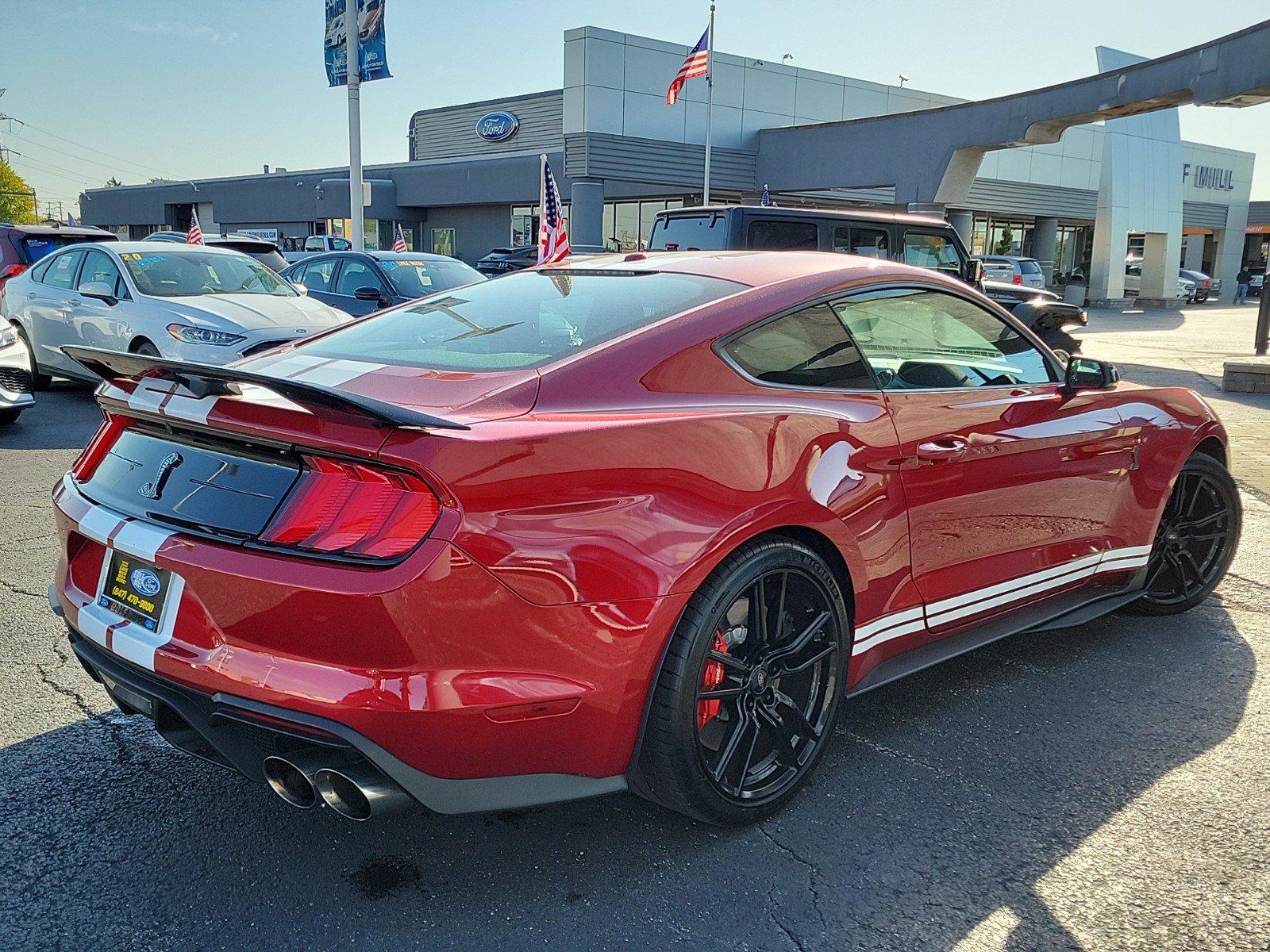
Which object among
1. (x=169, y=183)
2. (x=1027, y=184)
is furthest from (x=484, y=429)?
(x=169, y=183)

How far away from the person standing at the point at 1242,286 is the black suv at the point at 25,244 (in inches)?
1753

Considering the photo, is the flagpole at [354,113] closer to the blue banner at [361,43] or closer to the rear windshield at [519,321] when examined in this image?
the blue banner at [361,43]

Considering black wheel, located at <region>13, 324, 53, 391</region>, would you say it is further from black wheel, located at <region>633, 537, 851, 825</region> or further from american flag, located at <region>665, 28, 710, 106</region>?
american flag, located at <region>665, 28, 710, 106</region>

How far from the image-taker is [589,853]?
107 inches

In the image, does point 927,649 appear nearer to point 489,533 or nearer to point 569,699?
point 569,699

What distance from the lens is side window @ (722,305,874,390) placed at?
2912mm

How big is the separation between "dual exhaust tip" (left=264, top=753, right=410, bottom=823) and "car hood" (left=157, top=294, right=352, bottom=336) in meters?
6.95

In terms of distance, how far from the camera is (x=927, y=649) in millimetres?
3359

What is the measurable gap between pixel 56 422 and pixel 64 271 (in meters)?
2.17

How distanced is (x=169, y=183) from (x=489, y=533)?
61360mm

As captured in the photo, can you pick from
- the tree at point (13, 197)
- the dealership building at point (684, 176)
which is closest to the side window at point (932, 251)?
the dealership building at point (684, 176)

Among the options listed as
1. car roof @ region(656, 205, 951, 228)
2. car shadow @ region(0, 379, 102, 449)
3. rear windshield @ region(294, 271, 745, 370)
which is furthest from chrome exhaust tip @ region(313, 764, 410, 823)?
car roof @ region(656, 205, 951, 228)

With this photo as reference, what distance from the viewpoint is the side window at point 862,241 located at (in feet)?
32.4

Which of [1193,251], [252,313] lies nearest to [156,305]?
[252,313]
